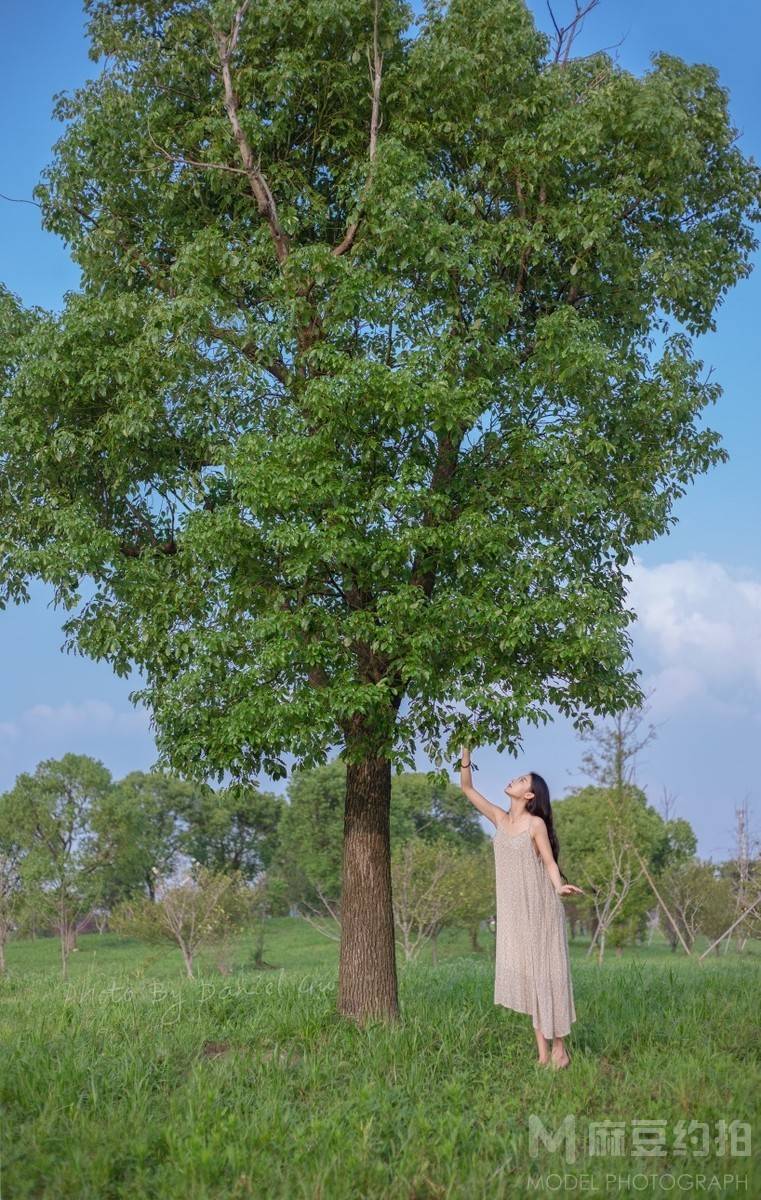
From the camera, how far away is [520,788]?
9.37m

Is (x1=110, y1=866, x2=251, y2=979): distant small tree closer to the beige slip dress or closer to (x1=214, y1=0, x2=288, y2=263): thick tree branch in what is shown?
the beige slip dress

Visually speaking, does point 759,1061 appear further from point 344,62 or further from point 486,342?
point 344,62

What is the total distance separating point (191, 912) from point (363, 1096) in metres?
21.5

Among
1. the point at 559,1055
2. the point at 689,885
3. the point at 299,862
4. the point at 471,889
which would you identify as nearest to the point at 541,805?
the point at 559,1055

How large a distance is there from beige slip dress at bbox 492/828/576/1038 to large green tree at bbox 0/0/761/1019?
1652 millimetres

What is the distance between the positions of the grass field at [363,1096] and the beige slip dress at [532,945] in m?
0.51

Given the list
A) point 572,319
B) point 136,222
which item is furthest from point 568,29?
point 136,222

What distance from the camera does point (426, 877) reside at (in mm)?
30141

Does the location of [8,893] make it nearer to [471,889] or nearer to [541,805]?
[471,889]

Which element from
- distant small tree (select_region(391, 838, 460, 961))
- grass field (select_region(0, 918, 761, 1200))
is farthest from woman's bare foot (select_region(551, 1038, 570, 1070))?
distant small tree (select_region(391, 838, 460, 961))

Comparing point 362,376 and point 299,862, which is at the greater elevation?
point 362,376

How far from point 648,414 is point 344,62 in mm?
5337

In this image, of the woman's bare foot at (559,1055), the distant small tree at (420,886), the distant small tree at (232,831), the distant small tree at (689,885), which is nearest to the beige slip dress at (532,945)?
the woman's bare foot at (559,1055)

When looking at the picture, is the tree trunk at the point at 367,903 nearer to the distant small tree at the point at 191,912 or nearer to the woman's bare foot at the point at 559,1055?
the woman's bare foot at the point at 559,1055
